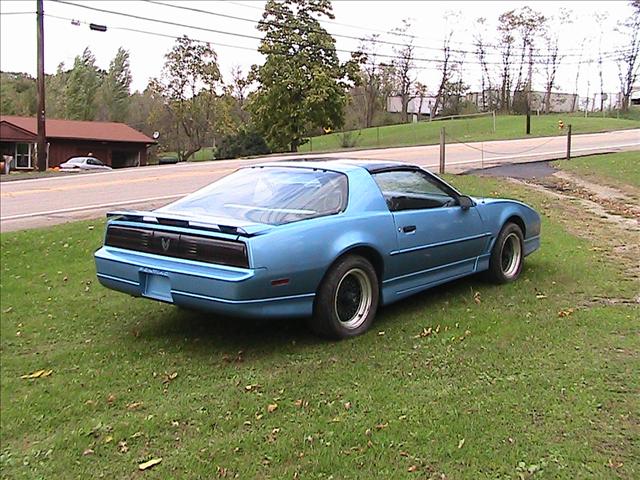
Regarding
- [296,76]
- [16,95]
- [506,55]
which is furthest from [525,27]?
[16,95]

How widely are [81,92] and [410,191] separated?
71.6 m

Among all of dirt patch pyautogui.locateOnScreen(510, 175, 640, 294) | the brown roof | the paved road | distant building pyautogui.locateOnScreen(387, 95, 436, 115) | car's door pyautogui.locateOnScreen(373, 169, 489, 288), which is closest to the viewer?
car's door pyautogui.locateOnScreen(373, 169, 489, 288)

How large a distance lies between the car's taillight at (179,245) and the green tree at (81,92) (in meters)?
70.7

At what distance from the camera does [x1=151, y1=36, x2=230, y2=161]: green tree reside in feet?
183

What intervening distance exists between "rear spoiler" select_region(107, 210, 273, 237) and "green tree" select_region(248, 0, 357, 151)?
40.0 metres

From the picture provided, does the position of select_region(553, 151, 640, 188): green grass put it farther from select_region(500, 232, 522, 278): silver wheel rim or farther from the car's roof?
the car's roof

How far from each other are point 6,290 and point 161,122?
55.9 metres

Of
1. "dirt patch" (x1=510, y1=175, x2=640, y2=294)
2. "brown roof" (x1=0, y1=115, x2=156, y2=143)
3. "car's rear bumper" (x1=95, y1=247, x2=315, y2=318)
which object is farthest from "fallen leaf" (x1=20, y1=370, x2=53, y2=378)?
"brown roof" (x1=0, y1=115, x2=156, y2=143)

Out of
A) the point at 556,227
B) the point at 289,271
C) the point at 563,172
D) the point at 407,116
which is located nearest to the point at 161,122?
the point at 407,116

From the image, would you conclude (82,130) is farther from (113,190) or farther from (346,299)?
(346,299)

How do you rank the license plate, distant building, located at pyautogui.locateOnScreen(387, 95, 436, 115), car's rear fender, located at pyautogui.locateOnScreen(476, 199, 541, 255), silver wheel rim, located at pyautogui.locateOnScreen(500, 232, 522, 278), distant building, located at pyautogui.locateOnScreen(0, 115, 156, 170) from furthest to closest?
distant building, located at pyautogui.locateOnScreen(387, 95, 436, 115), distant building, located at pyautogui.locateOnScreen(0, 115, 156, 170), silver wheel rim, located at pyautogui.locateOnScreen(500, 232, 522, 278), car's rear fender, located at pyautogui.locateOnScreen(476, 199, 541, 255), the license plate

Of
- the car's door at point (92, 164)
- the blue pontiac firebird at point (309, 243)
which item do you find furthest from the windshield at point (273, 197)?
the car's door at point (92, 164)

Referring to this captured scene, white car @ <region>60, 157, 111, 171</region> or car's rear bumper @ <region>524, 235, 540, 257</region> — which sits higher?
car's rear bumper @ <region>524, 235, 540, 257</region>

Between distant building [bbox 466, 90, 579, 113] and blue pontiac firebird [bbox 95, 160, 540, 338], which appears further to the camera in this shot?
distant building [bbox 466, 90, 579, 113]
